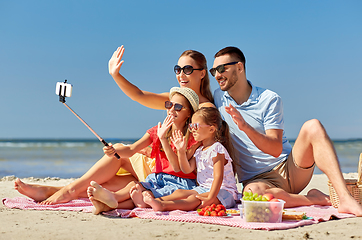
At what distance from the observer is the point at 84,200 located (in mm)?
4152

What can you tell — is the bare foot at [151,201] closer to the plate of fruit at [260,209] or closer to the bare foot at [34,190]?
the plate of fruit at [260,209]

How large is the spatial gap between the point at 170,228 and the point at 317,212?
5.15ft

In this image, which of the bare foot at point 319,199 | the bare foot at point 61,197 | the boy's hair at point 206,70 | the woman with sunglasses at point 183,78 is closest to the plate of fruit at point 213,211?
the bare foot at point 319,199

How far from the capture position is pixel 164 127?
378 centimetres

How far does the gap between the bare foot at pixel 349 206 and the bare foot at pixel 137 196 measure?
188 centimetres

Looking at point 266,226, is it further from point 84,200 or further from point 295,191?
point 84,200

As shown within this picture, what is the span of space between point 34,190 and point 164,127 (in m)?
1.68

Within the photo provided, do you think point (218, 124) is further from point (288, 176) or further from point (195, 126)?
point (288, 176)

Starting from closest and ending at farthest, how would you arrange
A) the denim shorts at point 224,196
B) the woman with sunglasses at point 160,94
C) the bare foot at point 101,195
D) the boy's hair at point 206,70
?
1. the bare foot at point 101,195
2. the denim shorts at point 224,196
3. the woman with sunglasses at point 160,94
4. the boy's hair at point 206,70

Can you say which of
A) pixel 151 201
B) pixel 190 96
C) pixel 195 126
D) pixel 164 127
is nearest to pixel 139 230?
pixel 151 201

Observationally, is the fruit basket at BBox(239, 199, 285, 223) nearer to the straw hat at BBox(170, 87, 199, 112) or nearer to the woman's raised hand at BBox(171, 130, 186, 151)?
the woman's raised hand at BBox(171, 130, 186, 151)

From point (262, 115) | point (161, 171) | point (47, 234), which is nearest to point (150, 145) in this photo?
point (161, 171)

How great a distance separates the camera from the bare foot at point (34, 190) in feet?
13.1

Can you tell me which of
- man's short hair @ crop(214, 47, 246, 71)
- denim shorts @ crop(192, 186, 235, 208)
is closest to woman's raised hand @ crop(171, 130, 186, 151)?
denim shorts @ crop(192, 186, 235, 208)
